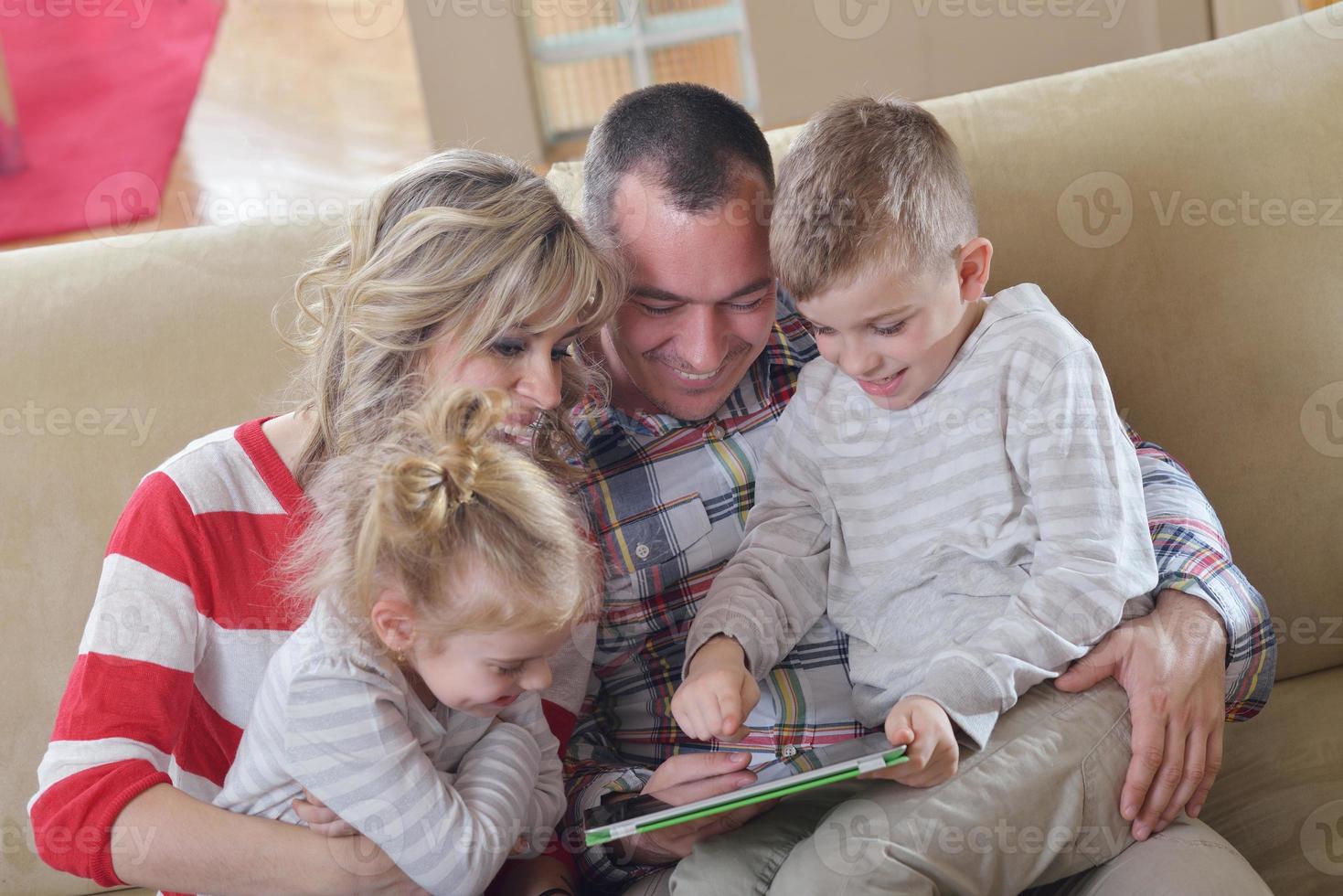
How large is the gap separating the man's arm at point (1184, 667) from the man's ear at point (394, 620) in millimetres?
626

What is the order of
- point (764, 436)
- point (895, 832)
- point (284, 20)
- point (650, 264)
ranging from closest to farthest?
point (895, 832) → point (650, 264) → point (764, 436) → point (284, 20)

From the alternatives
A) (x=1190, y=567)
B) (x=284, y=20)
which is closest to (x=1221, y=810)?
(x=1190, y=567)

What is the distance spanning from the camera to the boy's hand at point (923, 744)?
1072 millimetres

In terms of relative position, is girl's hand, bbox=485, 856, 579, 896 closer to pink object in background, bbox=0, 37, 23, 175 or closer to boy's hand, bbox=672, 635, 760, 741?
boy's hand, bbox=672, 635, 760, 741

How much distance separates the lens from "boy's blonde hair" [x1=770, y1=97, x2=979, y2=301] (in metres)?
1.22

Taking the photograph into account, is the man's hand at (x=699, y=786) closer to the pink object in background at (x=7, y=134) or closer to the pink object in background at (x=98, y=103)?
the pink object in background at (x=98, y=103)

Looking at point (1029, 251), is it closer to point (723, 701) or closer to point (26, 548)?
point (723, 701)

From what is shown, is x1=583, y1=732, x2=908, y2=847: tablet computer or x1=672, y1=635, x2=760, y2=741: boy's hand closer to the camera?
x1=583, y1=732, x2=908, y2=847: tablet computer

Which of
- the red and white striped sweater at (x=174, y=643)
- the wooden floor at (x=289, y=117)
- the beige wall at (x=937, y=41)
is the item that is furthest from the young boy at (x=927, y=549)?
the wooden floor at (x=289, y=117)

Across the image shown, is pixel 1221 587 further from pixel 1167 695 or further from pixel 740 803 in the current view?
pixel 740 803

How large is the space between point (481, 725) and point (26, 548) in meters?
0.72

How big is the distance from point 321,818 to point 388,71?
98.4 inches

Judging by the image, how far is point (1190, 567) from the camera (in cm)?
129

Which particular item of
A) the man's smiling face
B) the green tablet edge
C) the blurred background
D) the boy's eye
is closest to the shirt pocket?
the man's smiling face
